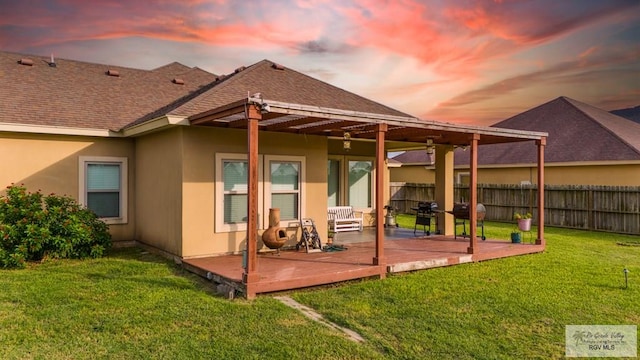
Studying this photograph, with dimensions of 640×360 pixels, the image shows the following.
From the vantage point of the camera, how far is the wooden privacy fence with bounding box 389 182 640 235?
13516 millimetres

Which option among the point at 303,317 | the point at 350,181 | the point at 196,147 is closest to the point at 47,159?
the point at 196,147

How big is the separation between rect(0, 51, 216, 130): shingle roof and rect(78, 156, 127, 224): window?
2.76ft

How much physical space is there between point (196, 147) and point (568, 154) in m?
15.3

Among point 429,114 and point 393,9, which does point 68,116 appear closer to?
point 393,9

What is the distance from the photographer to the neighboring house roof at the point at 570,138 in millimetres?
15711

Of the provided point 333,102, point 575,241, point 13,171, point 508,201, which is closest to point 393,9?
point 508,201

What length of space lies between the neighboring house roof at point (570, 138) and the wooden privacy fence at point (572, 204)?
1.65 m

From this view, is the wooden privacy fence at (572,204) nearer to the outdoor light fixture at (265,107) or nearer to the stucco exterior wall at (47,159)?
the outdoor light fixture at (265,107)

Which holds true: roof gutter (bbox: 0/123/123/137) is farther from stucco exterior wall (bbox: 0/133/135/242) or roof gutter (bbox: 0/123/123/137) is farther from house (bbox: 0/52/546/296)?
stucco exterior wall (bbox: 0/133/135/242)

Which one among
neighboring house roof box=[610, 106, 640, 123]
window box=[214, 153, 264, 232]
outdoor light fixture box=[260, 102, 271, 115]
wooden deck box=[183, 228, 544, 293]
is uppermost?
neighboring house roof box=[610, 106, 640, 123]

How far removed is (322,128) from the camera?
7973mm

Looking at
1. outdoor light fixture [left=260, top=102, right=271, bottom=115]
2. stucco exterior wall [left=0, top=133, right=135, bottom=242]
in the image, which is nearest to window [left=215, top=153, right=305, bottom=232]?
outdoor light fixture [left=260, top=102, right=271, bottom=115]

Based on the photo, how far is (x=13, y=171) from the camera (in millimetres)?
8672

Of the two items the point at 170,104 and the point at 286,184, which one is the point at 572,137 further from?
the point at 170,104
